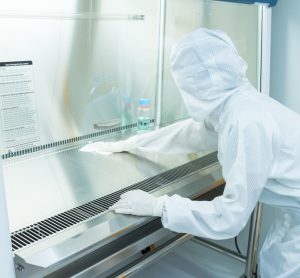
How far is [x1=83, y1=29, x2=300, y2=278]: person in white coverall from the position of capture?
3.58 feet

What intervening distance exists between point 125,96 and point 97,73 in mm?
213

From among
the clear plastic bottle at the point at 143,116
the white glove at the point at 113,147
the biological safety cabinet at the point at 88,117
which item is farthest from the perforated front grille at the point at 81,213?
the clear plastic bottle at the point at 143,116

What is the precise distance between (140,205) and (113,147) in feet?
1.89

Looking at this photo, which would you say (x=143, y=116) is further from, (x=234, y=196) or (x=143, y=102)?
(x=234, y=196)

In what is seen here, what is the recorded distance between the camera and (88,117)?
1711 millimetres

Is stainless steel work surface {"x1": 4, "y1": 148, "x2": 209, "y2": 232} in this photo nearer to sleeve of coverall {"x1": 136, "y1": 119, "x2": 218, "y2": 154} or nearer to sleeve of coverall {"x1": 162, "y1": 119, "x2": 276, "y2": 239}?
sleeve of coverall {"x1": 136, "y1": 119, "x2": 218, "y2": 154}

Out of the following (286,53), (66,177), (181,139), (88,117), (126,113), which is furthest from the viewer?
(286,53)

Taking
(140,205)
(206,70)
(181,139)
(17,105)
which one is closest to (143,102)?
(181,139)

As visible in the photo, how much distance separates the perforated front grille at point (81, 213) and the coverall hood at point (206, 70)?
29 centimetres

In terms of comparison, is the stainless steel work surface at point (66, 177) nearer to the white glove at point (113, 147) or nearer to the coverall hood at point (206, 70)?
the white glove at point (113, 147)

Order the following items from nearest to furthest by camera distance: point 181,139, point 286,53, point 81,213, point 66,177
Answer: point 81,213 → point 66,177 → point 181,139 → point 286,53

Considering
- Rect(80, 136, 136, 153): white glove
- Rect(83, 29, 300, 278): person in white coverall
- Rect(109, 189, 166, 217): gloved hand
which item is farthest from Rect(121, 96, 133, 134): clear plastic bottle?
Rect(109, 189, 166, 217): gloved hand

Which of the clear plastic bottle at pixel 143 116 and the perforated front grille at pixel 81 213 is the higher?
the clear plastic bottle at pixel 143 116

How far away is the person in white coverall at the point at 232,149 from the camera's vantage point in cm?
109
